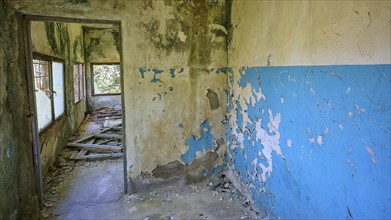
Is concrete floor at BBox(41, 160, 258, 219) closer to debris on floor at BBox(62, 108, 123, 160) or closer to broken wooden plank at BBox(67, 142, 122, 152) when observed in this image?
debris on floor at BBox(62, 108, 123, 160)

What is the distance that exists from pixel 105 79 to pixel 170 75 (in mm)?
6828

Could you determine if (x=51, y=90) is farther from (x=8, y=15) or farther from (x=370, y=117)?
(x=370, y=117)

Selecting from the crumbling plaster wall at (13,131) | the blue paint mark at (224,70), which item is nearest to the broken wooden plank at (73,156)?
the crumbling plaster wall at (13,131)

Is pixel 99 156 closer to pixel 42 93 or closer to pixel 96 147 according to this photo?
pixel 96 147

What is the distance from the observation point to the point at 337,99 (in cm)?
159

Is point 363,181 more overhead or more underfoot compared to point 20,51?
more underfoot

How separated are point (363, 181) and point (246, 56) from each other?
171cm

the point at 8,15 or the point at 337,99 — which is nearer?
the point at 337,99

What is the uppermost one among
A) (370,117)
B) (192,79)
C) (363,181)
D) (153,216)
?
(192,79)

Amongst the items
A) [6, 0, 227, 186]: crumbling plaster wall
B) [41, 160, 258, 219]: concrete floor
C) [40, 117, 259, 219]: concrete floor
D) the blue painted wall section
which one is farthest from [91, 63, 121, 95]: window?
the blue painted wall section

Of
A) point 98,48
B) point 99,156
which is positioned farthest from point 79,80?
point 99,156

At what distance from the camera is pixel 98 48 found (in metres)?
8.62

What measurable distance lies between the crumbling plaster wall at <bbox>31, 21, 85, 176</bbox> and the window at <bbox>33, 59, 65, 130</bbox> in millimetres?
139

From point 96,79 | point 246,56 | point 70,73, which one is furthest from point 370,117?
point 96,79
